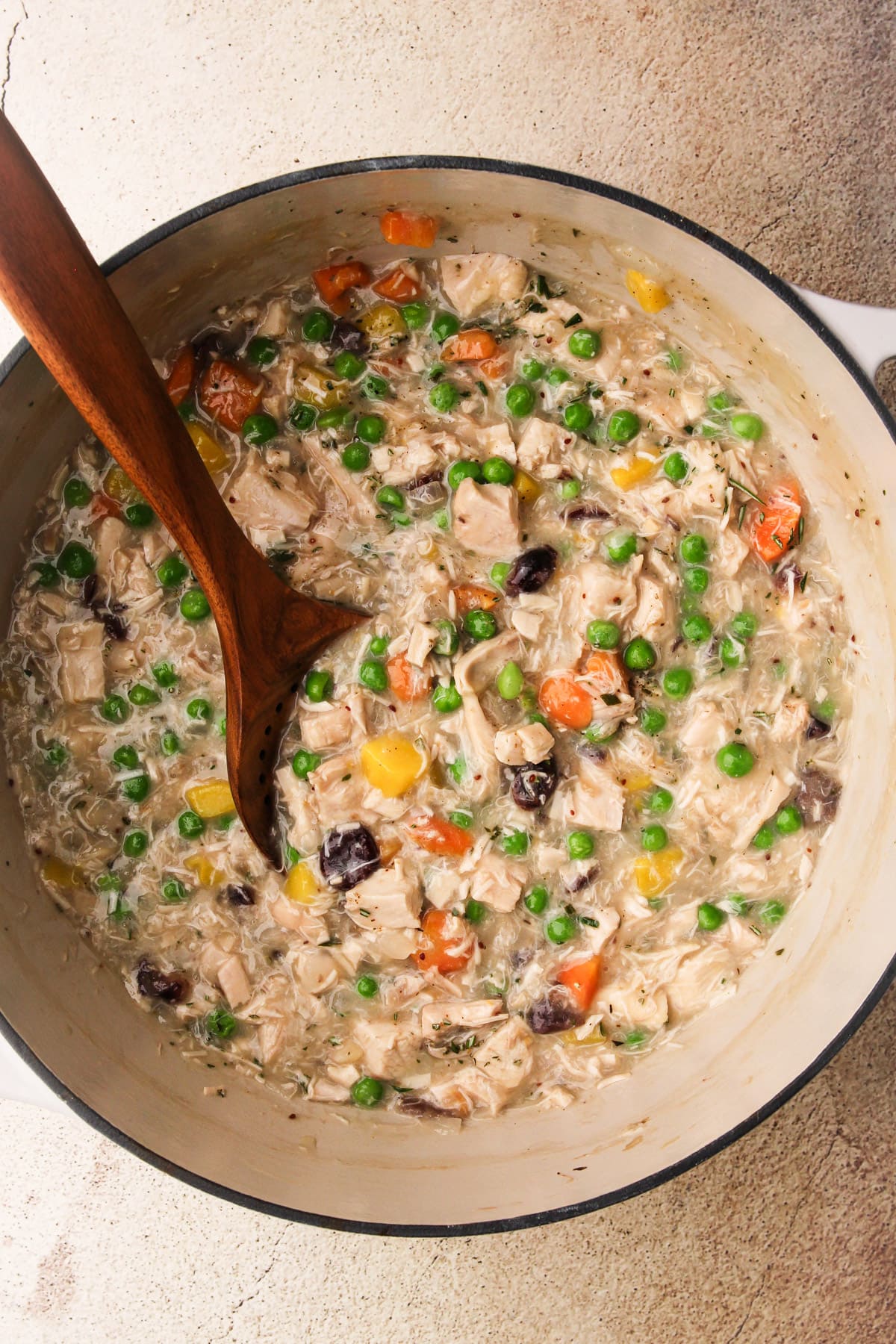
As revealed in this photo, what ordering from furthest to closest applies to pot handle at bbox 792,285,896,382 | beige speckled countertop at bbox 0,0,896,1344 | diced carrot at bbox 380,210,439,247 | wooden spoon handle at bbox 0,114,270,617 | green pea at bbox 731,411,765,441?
green pea at bbox 731,411,765,441
beige speckled countertop at bbox 0,0,896,1344
diced carrot at bbox 380,210,439,247
pot handle at bbox 792,285,896,382
wooden spoon handle at bbox 0,114,270,617

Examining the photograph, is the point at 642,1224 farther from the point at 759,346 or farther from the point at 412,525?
the point at 759,346

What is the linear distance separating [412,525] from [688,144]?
1.63 m

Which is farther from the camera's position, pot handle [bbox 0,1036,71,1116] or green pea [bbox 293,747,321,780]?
green pea [bbox 293,747,321,780]

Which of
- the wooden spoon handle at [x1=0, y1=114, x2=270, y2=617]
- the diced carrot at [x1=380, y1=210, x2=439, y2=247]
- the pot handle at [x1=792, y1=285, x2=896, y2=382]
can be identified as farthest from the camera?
the diced carrot at [x1=380, y1=210, x2=439, y2=247]

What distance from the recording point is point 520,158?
144 inches

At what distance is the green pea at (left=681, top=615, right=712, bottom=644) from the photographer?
12.1 feet

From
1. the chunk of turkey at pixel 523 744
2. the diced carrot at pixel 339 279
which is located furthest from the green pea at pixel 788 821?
the diced carrot at pixel 339 279

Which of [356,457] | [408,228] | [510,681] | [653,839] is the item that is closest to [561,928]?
[653,839]

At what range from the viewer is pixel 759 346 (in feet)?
11.8

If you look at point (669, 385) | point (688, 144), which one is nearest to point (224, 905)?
point (669, 385)

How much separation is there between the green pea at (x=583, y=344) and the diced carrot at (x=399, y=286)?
22.9 inches

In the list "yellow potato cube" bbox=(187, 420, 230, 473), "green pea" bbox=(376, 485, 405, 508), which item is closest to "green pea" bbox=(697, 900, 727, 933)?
"green pea" bbox=(376, 485, 405, 508)

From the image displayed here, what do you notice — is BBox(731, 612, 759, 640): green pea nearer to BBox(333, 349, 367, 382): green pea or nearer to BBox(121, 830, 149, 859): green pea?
BBox(333, 349, 367, 382): green pea

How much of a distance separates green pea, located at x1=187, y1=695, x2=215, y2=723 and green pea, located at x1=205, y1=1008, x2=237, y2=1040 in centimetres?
108
